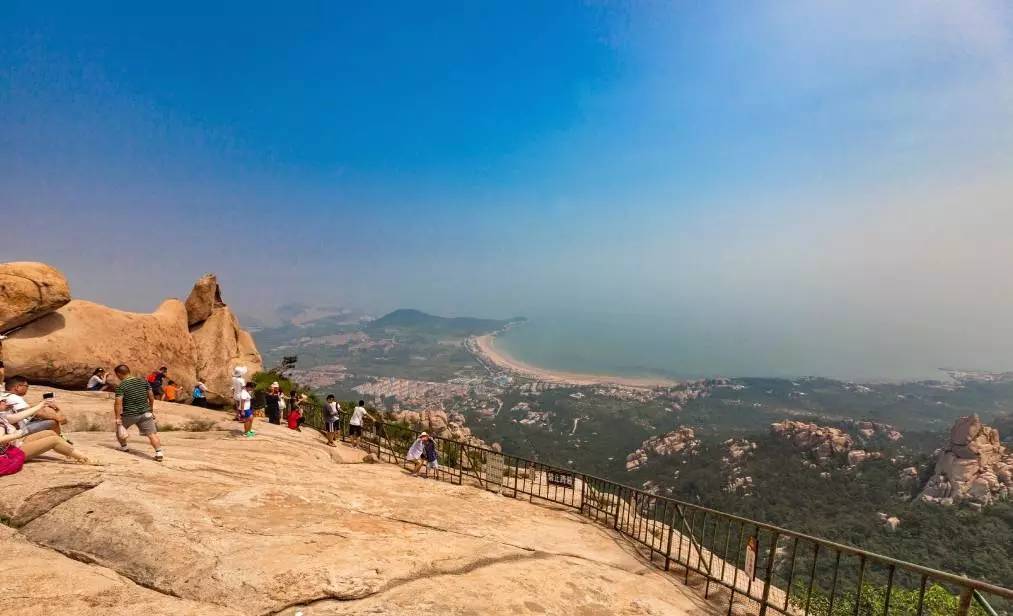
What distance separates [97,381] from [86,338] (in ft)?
9.86

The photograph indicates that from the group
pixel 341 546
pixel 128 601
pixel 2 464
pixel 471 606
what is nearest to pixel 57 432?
pixel 2 464

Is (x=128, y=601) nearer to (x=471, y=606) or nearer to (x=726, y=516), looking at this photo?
(x=471, y=606)

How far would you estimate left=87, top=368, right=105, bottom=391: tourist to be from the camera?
15.6 metres

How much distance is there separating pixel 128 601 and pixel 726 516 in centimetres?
884

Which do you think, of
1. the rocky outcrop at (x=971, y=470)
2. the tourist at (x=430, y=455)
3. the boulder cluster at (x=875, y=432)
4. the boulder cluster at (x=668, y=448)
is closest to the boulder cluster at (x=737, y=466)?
the boulder cluster at (x=668, y=448)

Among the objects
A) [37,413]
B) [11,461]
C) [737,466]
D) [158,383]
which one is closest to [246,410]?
[158,383]

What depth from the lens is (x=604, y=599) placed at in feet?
21.4

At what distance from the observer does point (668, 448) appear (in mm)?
74312

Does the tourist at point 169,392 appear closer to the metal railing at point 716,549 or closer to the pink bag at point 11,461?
the metal railing at point 716,549

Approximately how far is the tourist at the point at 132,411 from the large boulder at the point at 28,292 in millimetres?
10991

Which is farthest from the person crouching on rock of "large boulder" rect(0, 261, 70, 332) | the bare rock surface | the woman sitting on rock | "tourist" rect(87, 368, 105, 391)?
"large boulder" rect(0, 261, 70, 332)

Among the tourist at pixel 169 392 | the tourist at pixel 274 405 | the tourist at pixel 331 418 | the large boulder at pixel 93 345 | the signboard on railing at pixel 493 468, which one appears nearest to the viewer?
the signboard on railing at pixel 493 468

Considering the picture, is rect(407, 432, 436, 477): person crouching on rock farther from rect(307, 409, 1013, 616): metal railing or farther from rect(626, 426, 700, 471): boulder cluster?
rect(626, 426, 700, 471): boulder cluster

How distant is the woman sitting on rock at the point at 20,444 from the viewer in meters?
6.53
